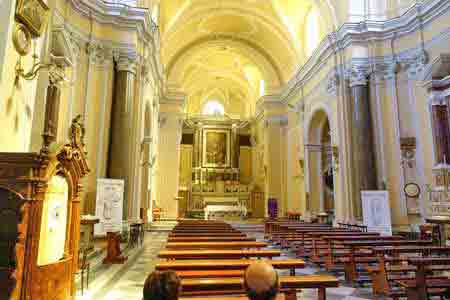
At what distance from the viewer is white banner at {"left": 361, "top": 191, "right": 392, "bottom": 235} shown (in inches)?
344

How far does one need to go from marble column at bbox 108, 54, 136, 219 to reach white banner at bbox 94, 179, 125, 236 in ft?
2.14

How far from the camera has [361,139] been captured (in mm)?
9805

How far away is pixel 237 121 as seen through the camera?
73.9ft

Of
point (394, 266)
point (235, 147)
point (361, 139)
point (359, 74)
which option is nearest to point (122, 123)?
point (361, 139)

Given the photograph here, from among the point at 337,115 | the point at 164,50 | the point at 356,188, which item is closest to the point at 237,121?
the point at 164,50

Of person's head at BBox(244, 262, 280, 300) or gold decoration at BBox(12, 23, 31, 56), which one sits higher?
gold decoration at BBox(12, 23, 31, 56)

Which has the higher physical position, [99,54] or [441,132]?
[99,54]

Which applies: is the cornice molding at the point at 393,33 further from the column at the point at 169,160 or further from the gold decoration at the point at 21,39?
the gold decoration at the point at 21,39

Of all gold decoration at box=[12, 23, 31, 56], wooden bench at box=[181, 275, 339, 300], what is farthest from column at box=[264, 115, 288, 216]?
wooden bench at box=[181, 275, 339, 300]

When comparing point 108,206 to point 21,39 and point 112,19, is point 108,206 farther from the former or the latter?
point 112,19

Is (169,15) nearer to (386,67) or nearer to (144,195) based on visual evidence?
(144,195)

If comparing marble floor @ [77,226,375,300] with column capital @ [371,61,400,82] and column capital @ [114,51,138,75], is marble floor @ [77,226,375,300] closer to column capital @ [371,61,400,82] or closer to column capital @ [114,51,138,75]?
column capital @ [114,51,138,75]

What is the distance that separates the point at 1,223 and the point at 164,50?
43.7ft

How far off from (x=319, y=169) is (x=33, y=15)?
451 inches
